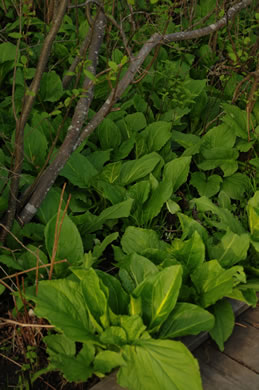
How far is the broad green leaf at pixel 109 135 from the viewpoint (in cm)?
309

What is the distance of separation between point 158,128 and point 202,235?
1.06 metres

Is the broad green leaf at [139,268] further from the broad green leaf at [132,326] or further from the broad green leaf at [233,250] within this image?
the broad green leaf at [233,250]

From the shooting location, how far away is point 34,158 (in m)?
2.74

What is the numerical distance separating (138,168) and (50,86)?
988 mm

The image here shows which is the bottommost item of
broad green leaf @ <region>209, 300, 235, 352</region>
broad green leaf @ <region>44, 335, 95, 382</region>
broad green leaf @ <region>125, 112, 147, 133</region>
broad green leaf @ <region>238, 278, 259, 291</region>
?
broad green leaf @ <region>44, 335, 95, 382</region>

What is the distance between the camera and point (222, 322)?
6.70 feet

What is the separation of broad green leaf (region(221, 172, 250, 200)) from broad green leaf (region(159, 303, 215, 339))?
132cm

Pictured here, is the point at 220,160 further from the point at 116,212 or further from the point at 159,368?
the point at 159,368

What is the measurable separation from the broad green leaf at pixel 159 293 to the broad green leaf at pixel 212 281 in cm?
27

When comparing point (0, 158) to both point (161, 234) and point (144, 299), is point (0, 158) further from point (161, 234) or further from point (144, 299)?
point (144, 299)

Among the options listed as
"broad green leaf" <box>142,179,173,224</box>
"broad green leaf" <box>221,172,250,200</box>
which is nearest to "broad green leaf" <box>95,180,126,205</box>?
"broad green leaf" <box>142,179,173,224</box>

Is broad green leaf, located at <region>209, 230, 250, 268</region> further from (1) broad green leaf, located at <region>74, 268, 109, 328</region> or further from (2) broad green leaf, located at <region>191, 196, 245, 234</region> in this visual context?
(1) broad green leaf, located at <region>74, 268, 109, 328</region>

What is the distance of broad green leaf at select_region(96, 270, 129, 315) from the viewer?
1967 millimetres

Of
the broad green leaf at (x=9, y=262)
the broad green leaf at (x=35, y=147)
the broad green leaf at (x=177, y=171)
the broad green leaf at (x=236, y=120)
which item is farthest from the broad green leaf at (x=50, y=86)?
the broad green leaf at (x=9, y=262)
